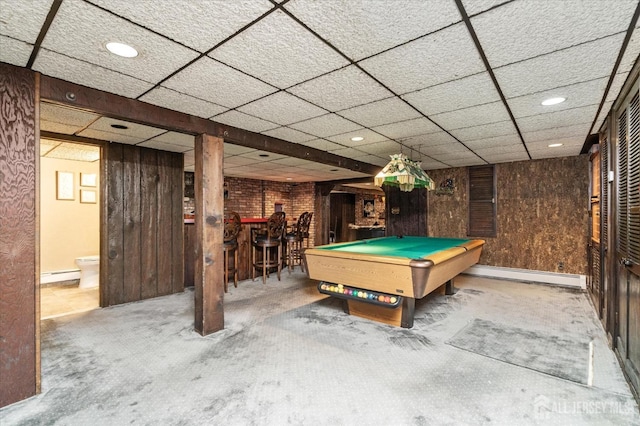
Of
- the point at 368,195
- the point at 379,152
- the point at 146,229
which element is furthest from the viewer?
the point at 368,195

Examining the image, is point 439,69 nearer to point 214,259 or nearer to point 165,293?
point 214,259

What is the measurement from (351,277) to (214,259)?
1.47 meters

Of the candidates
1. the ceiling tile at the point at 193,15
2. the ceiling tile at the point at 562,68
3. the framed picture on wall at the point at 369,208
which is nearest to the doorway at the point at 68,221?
the ceiling tile at the point at 193,15

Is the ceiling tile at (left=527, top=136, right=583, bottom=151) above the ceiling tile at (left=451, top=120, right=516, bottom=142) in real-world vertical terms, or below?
below

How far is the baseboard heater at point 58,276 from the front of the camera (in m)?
5.37

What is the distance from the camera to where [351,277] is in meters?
3.33

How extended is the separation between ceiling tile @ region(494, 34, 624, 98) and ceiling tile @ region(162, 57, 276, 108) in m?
1.78

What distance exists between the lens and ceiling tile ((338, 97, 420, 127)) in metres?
2.79

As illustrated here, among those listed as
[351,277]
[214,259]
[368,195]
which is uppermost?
[368,195]

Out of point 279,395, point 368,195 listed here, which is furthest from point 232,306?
point 368,195

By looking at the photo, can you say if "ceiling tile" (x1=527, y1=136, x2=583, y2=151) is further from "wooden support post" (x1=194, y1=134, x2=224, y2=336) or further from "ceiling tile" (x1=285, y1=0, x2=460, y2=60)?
"wooden support post" (x1=194, y1=134, x2=224, y2=336)

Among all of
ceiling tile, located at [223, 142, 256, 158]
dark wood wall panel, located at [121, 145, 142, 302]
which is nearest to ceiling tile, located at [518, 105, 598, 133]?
ceiling tile, located at [223, 142, 256, 158]

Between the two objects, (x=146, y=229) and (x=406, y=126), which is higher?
(x=406, y=126)

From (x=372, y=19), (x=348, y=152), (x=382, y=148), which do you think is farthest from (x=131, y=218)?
(x=372, y=19)
